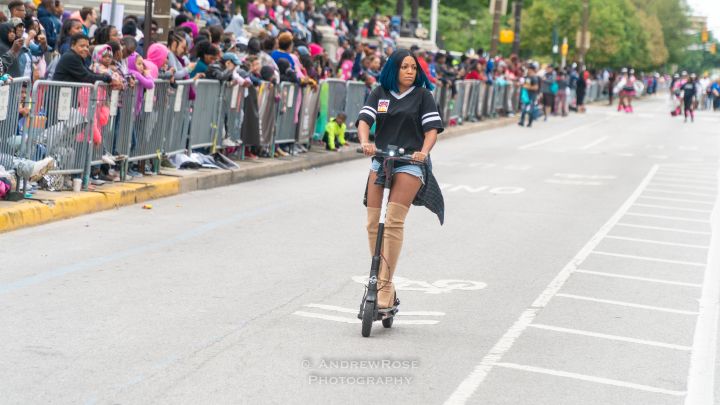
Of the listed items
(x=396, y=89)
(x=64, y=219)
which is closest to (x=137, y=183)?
(x=64, y=219)

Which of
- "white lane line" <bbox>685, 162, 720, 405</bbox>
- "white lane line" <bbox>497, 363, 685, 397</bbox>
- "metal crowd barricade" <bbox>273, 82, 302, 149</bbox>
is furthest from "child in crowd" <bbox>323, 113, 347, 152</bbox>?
"white lane line" <bbox>497, 363, 685, 397</bbox>

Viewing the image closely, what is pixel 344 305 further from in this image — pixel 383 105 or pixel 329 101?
pixel 329 101

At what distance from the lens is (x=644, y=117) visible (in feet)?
176

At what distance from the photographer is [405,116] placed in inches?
339

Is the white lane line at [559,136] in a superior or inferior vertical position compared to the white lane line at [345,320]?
superior

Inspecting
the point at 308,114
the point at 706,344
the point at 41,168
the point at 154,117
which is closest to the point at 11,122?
the point at 41,168

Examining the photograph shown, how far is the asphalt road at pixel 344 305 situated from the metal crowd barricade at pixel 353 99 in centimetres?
670

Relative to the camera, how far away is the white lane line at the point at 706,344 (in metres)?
7.25

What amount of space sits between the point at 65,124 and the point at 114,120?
110 cm

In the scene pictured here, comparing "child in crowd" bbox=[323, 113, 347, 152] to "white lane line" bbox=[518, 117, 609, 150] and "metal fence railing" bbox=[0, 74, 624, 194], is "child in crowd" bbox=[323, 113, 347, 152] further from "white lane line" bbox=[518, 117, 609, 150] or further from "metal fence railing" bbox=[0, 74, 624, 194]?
"white lane line" bbox=[518, 117, 609, 150]

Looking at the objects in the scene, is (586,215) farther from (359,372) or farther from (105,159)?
(359,372)

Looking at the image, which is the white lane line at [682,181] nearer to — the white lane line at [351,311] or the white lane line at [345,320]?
the white lane line at [351,311]

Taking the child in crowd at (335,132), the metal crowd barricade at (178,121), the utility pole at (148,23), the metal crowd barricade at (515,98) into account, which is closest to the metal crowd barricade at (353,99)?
the child in crowd at (335,132)

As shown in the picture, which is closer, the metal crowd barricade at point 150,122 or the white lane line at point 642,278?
the white lane line at point 642,278
